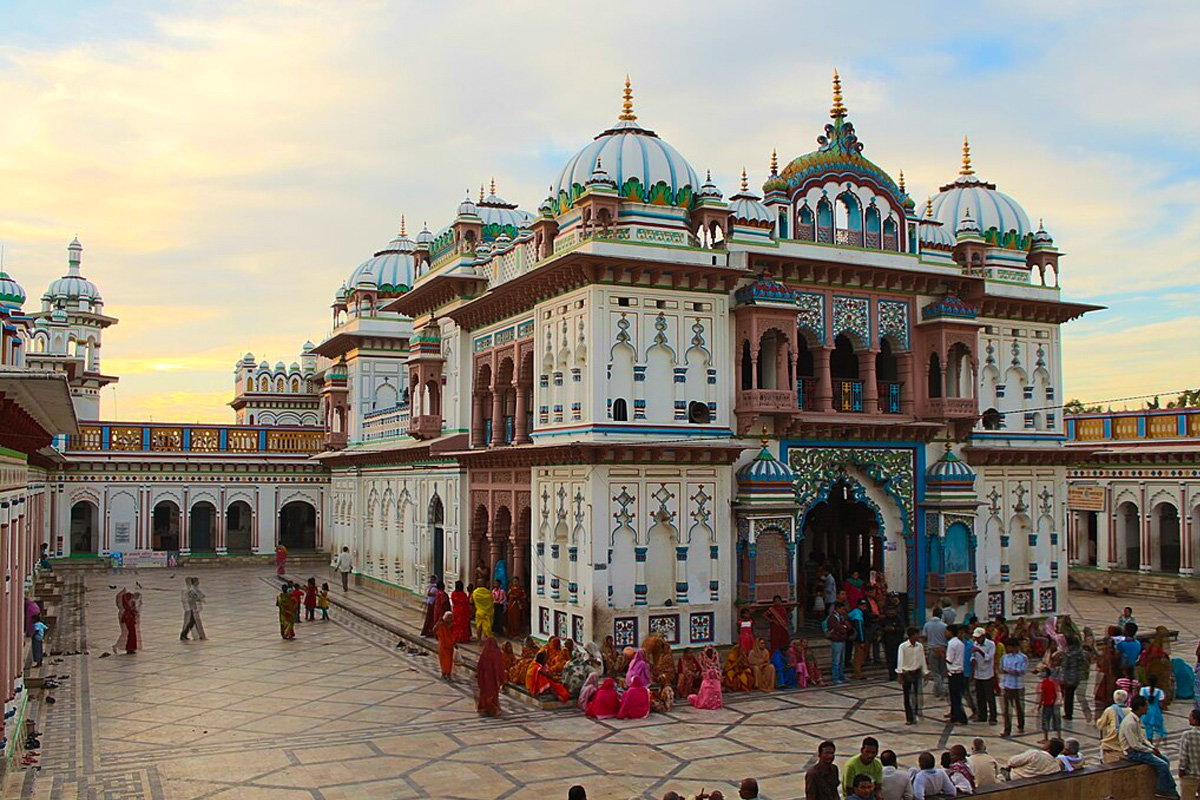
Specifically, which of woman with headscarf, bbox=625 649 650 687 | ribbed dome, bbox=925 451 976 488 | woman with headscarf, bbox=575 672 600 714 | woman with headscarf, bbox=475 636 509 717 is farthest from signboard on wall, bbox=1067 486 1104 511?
woman with headscarf, bbox=475 636 509 717

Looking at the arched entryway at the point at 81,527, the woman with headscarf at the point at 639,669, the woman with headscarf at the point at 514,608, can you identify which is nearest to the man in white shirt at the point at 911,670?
the woman with headscarf at the point at 639,669

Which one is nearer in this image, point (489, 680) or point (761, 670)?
point (489, 680)

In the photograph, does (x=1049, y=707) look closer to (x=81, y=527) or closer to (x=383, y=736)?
(x=383, y=736)

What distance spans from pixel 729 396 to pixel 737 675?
4397 mm

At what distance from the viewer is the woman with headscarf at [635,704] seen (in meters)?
13.8

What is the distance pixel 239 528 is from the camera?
41062mm

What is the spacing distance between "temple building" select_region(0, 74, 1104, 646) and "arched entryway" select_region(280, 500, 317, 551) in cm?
1665

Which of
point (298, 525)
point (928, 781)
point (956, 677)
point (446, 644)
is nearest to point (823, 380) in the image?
point (956, 677)

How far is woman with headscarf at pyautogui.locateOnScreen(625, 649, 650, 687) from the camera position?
555 inches

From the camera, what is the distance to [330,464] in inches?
1282

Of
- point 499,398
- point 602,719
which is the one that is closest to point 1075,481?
point 499,398

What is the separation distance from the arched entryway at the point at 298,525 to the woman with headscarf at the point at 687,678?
92.1ft

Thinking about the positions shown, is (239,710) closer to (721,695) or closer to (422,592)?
(721,695)

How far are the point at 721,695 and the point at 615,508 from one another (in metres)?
3.17
